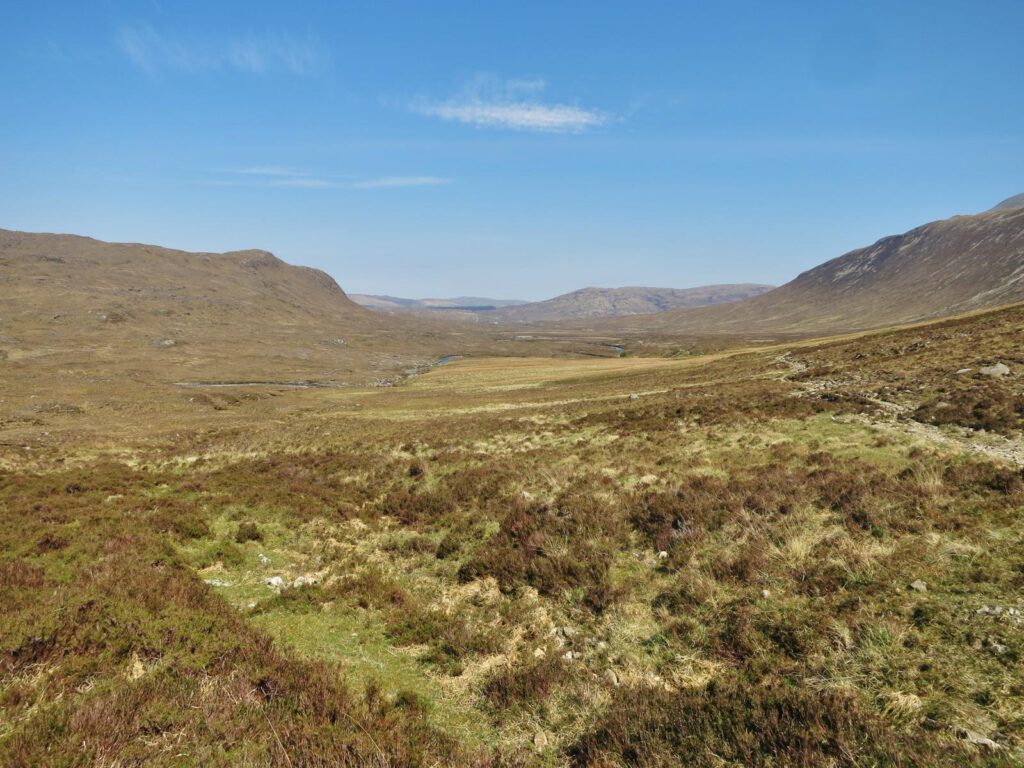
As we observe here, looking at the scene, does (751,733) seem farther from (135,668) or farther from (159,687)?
(135,668)

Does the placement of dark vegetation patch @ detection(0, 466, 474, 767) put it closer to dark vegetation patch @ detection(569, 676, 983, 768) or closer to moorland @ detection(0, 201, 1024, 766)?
moorland @ detection(0, 201, 1024, 766)

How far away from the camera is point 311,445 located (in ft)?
98.2

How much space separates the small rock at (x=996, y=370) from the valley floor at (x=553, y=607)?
96.3 inches

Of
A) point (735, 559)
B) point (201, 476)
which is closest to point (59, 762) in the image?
point (735, 559)

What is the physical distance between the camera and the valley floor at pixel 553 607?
557 cm

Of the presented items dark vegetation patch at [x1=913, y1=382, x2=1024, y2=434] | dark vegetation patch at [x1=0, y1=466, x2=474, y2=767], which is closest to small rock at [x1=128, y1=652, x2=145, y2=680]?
dark vegetation patch at [x1=0, y1=466, x2=474, y2=767]

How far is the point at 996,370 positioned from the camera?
2253 cm

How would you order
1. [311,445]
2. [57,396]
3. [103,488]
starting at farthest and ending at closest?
[57,396] → [311,445] → [103,488]

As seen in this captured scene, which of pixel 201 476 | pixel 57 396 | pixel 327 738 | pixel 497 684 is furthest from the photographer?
pixel 57 396

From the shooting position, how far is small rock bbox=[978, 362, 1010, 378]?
2220cm

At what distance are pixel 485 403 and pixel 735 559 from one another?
43.2 m

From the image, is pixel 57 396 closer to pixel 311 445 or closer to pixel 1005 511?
pixel 311 445

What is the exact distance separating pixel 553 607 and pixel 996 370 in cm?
2644

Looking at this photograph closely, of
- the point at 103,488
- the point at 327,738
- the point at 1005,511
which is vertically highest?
the point at 1005,511
